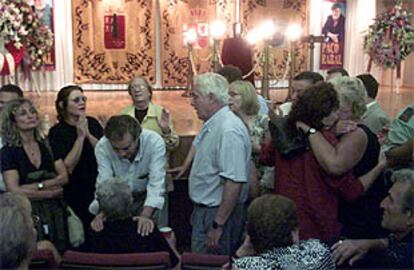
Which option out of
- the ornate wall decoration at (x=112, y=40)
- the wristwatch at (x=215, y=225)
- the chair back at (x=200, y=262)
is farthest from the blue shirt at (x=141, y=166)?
the ornate wall decoration at (x=112, y=40)

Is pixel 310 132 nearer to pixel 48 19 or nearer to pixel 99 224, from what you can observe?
pixel 99 224

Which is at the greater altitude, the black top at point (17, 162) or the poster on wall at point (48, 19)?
the poster on wall at point (48, 19)

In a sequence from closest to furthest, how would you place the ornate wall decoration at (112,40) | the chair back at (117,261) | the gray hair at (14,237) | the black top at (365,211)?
the gray hair at (14,237) → the chair back at (117,261) → the black top at (365,211) → the ornate wall decoration at (112,40)

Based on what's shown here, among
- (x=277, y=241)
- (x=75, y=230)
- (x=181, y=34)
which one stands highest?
(x=181, y=34)

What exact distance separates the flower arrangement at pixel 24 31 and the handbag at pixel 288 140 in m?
5.74

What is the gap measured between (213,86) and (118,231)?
831 millimetres

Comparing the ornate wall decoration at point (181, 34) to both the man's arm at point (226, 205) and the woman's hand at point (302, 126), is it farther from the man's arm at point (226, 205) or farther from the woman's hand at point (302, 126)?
the woman's hand at point (302, 126)

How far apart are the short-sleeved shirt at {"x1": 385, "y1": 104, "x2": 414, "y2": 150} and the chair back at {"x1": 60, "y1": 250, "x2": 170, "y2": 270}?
1.40 m

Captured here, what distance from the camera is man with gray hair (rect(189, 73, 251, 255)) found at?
2.49 m

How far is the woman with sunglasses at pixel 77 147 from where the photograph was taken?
3020mm

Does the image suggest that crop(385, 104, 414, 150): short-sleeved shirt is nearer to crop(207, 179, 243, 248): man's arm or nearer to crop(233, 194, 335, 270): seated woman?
crop(207, 179, 243, 248): man's arm

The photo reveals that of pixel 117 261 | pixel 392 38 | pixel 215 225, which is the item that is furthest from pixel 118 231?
pixel 392 38

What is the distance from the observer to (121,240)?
212 centimetres

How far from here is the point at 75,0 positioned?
33.7 feet
